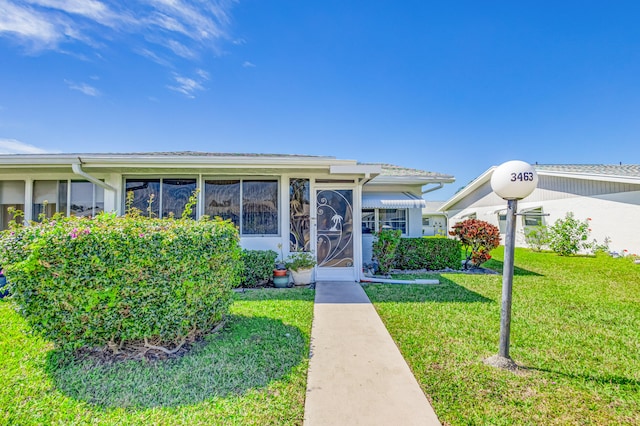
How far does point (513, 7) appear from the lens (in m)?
10.6

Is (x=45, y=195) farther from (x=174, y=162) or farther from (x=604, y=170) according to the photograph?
(x=604, y=170)

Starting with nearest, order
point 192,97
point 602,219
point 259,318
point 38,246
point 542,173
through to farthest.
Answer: point 38,246 < point 259,318 < point 192,97 < point 602,219 < point 542,173

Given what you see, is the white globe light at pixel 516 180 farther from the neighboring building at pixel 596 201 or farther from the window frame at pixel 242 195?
the neighboring building at pixel 596 201

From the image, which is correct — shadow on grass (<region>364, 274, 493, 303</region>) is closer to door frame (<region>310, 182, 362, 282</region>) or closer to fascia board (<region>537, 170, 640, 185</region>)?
door frame (<region>310, 182, 362, 282</region>)

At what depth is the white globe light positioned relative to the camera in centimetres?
387

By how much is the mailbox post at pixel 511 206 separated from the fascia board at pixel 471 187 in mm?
18736

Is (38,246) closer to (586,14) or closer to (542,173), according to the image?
(586,14)

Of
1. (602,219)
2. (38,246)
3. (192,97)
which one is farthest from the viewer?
(602,219)

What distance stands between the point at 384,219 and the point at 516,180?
9899 mm

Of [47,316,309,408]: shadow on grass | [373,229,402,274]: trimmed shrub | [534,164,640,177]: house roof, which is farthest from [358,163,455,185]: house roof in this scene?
[47,316,309,408]: shadow on grass

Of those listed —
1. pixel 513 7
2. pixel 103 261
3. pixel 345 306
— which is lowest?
pixel 345 306

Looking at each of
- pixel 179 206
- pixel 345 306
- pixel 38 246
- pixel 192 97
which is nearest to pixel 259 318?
pixel 345 306

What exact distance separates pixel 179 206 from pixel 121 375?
20.8 feet

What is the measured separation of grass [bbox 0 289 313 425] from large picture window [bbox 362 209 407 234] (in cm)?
924
